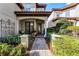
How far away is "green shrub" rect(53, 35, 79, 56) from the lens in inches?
151

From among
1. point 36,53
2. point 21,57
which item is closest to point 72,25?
point 36,53

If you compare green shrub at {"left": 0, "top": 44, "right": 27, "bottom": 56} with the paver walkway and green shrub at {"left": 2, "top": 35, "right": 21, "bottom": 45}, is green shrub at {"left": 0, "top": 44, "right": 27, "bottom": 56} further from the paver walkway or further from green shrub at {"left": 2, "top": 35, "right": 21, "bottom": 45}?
the paver walkway

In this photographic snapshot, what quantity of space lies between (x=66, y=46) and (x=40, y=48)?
54cm

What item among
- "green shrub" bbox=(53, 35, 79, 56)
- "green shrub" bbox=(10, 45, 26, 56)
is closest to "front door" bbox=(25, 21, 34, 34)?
"green shrub" bbox=(10, 45, 26, 56)

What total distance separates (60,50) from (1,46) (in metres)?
1.18

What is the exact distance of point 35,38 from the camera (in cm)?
404

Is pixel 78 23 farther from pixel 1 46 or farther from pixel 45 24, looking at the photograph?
pixel 1 46

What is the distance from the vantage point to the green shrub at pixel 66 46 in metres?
3.83

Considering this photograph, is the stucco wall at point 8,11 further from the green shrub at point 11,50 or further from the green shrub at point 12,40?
the green shrub at point 11,50

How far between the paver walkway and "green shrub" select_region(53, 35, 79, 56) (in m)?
0.18

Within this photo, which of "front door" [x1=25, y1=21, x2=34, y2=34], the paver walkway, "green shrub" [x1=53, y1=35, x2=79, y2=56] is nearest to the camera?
"green shrub" [x1=53, y1=35, x2=79, y2=56]

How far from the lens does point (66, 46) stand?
387 cm

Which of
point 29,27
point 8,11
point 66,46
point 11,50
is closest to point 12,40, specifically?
point 11,50

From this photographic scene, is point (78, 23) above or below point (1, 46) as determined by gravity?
above
